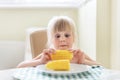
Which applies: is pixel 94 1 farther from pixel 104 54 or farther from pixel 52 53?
pixel 52 53

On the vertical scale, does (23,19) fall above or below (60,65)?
above

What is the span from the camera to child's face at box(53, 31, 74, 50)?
120cm

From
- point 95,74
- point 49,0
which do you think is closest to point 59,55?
point 95,74

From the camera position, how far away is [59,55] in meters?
0.95

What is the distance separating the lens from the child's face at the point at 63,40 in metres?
1.20

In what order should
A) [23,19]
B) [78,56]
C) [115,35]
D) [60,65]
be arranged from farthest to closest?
[23,19], [115,35], [78,56], [60,65]

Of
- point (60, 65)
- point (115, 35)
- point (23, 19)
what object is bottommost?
point (60, 65)

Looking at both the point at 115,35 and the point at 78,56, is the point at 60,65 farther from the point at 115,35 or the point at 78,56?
the point at 115,35

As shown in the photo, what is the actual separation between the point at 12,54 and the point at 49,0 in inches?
27.9

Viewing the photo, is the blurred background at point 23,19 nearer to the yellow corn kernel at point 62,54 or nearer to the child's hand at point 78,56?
the child's hand at point 78,56

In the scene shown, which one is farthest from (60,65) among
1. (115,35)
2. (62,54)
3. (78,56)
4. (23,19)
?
(23,19)

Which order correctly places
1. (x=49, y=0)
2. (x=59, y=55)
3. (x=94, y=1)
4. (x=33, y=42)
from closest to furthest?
(x=59, y=55), (x=33, y=42), (x=94, y=1), (x=49, y=0)

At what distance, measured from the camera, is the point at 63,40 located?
1.20 meters

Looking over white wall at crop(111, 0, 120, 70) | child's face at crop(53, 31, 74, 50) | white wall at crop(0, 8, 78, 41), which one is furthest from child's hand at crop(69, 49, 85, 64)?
white wall at crop(0, 8, 78, 41)
